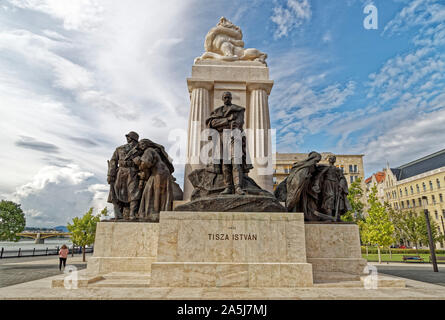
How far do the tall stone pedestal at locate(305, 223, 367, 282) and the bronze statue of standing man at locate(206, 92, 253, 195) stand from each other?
269 centimetres

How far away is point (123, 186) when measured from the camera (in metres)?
9.44

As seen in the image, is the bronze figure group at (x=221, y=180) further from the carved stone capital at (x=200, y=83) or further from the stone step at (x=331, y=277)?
the carved stone capital at (x=200, y=83)

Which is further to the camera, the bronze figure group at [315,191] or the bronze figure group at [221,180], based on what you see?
the bronze figure group at [315,191]

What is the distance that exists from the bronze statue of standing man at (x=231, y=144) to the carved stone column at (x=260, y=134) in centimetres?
453

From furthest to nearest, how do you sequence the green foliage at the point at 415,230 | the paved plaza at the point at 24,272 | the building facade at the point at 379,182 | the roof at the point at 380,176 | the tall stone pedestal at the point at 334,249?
the roof at the point at 380,176 → the building facade at the point at 379,182 → the green foliage at the point at 415,230 → the paved plaza at the point at 24,272 → the tall stone pedestal at the point at 334,249

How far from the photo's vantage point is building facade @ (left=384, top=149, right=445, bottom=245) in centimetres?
5897

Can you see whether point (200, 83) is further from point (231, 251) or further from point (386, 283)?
point (386, 283)

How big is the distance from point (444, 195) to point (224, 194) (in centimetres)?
6861

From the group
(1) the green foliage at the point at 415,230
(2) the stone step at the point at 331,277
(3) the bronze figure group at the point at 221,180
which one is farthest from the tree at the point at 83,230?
(1) the green foliage at the point at 415,230

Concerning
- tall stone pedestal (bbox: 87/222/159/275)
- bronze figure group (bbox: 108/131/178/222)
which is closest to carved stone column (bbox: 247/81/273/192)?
bronze figure group (bbox: 108/131/178/222)

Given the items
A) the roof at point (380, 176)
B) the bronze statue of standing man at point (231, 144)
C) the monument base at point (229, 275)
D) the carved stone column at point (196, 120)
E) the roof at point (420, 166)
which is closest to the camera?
the monument base at point (229, 275)

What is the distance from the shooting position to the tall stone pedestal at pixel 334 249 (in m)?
7.75
